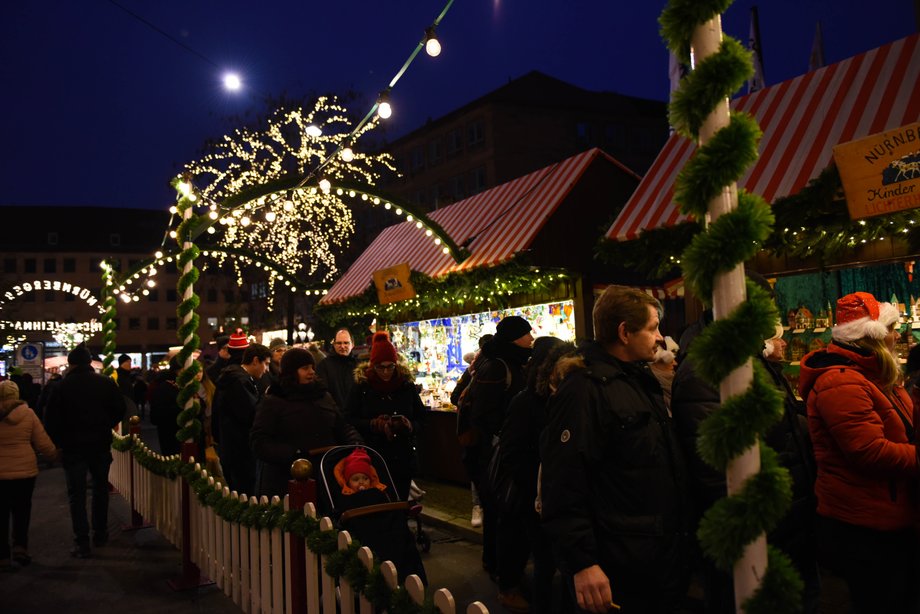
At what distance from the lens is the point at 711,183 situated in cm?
209

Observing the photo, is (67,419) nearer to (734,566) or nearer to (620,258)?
(620,258)

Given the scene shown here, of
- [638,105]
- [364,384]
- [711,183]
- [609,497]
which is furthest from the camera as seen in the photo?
[638,105]

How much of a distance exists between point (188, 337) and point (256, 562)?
3520 millimetres

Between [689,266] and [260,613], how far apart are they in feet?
14.0

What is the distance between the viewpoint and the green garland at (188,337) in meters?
7.48

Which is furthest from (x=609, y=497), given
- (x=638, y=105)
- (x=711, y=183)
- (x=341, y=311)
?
(x=638, y=105)

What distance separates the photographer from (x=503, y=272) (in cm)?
1062

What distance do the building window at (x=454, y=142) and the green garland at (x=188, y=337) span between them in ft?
148

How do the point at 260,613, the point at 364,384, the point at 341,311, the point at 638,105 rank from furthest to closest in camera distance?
the point at 638,105 → the point at 341,311 → the point at 364,384 → the point at 260,613

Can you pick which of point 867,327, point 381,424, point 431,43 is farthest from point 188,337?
point 867,327

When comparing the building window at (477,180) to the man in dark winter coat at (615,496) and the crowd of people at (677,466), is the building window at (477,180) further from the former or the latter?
the man in dark winter coat at (615,496)

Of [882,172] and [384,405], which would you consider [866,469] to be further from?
[384,405]

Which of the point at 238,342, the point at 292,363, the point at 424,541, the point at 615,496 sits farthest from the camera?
the point at 238,342

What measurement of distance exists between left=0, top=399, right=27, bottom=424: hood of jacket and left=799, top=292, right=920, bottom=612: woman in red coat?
24.8 feet
